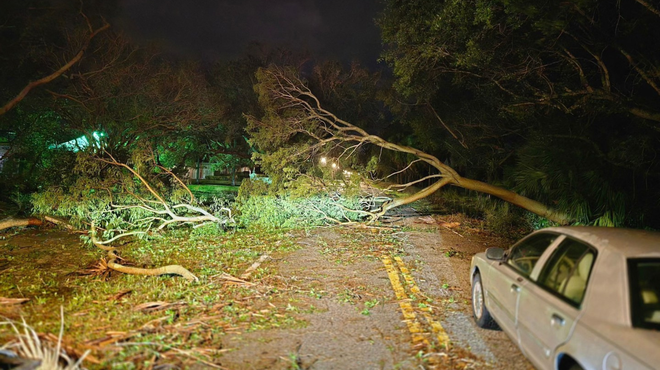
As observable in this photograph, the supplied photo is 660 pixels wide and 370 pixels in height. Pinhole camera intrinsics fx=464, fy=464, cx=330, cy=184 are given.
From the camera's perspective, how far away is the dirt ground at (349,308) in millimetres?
4387

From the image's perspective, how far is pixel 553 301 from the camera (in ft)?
11.4

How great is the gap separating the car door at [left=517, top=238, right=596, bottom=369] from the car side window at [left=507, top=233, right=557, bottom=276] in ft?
0.94

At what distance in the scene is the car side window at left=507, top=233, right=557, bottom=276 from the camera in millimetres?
4320

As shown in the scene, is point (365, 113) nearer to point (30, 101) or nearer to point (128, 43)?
point (128, 43)

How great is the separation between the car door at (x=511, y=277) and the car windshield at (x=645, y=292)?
106 centimetres

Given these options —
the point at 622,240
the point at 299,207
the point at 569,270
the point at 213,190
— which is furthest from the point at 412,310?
the point at 213,190

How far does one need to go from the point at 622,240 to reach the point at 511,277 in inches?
43.7

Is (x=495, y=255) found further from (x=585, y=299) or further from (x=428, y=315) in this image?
(x=585, y=299)

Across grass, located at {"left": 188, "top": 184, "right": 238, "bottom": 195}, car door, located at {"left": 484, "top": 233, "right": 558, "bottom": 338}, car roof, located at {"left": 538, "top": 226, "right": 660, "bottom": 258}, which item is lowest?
grass, located at {"left": 188, "top": 184, "right": 238, "bottom": 195}

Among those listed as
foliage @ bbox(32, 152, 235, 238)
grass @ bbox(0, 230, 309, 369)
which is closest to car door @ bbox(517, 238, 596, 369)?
grass @ bbox(0, 230, 309, 369)

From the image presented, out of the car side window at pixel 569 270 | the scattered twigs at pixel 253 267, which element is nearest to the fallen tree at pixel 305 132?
the scattered twigs at pixel 253 267

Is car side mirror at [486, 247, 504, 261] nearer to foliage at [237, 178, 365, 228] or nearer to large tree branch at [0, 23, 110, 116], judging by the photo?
foliage at [237, 178, 365, 228]

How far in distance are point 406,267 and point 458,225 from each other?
6919mm

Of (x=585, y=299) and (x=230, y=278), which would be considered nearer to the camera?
(x=585, y=299)
